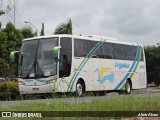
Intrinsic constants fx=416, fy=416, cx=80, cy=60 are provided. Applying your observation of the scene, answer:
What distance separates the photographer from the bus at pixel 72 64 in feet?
→ 63.8

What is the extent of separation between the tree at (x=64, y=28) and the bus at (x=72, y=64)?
16.1m

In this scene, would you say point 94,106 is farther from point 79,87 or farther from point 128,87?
point 128,87

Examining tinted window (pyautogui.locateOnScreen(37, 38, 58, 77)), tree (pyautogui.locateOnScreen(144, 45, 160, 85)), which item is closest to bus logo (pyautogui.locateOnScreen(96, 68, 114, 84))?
tinted window (pyautogui.locateOnScreen(37, 38, 58, 77))

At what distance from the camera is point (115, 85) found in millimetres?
24406

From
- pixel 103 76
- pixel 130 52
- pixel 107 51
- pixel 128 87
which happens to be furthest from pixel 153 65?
pixel 103 76

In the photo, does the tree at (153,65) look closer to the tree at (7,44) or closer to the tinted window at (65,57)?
the tree at (7,44)

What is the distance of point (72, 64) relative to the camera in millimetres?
20078

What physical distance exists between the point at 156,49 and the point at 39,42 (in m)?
56.5

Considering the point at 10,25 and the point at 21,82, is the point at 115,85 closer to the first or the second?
the point at 21,82

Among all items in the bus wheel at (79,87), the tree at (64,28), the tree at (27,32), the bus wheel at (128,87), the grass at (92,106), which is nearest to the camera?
the grass at (92,106)

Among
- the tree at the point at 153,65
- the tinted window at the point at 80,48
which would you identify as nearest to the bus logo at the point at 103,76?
the tinted window at the point at 80,48

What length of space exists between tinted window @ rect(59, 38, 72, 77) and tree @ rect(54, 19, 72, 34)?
20864 millimetres

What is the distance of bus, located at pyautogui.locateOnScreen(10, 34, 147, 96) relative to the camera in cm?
1945

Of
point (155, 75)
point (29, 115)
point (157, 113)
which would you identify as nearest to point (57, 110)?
point (29, 115)
